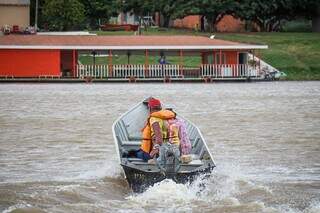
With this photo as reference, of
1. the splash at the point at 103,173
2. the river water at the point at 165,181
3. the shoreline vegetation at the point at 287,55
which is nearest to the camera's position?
the river water at the point at 165,181

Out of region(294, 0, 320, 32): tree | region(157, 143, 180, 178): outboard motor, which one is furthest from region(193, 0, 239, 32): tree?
region(157, 143, 180, 178): outboard motor

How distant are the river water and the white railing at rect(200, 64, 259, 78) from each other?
10.9 metres

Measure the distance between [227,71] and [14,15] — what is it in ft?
96.5

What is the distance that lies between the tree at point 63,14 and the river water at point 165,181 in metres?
31.9

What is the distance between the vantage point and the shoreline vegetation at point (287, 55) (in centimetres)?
6406

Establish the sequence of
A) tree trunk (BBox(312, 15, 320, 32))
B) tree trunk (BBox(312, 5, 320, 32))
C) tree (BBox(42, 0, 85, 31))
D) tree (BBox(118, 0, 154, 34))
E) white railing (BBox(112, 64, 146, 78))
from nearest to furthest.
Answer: white railing (BBox(112, 64, 146, 78))
tree (BBox(42, 0, 85, 31))
tree (BBox(118, 0, 154, 34))
tree trunk (BBox(312, 5, 320, 32))
tree trunk (BBox(312, 15, 320, 32))

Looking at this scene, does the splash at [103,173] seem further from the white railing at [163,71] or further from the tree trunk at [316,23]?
the tree trunk at [316,23]

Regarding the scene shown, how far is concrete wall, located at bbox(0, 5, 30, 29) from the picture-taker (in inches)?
3306

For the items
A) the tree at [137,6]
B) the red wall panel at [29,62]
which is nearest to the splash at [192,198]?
the red wall panel at [29,62]

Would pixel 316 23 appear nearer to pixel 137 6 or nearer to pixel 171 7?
pixel 171 7

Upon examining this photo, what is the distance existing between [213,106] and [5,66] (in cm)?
2330

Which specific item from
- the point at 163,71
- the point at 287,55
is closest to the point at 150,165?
the point at 163,71

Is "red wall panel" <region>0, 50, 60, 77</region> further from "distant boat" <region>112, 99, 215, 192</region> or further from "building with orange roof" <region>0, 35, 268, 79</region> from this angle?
"distant boat" <region>112, 99, 215, 192</region>

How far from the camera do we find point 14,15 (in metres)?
→ 84.2
